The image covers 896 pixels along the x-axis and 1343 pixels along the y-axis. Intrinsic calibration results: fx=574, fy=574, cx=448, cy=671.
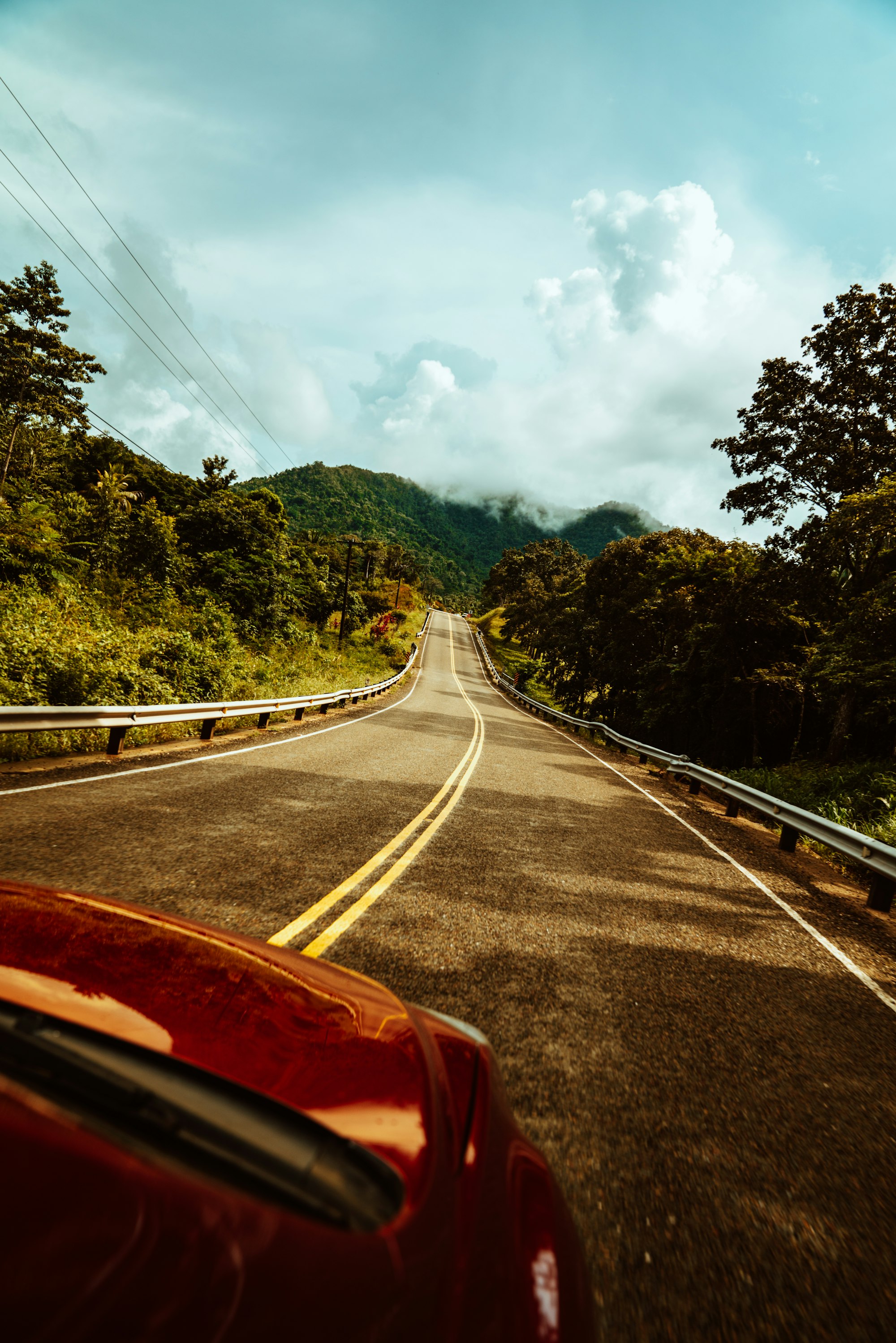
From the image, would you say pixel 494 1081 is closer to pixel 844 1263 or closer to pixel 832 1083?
pixel 844 1263

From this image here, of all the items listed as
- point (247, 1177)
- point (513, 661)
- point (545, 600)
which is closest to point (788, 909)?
point (247, 1177)

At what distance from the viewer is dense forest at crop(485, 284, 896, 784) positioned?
43.2 feet

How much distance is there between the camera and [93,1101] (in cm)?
102

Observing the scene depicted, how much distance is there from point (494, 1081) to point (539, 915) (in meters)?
3.06

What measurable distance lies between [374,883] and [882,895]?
5607mm

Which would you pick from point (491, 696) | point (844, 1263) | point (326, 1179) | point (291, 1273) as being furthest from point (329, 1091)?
point (491, 696)

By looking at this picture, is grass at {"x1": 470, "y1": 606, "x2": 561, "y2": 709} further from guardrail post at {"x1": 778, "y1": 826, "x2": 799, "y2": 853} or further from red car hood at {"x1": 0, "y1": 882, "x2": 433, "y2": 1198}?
red car hood at {"x1": 0, "y1": 882, "x2": 433, "y2": 1198}

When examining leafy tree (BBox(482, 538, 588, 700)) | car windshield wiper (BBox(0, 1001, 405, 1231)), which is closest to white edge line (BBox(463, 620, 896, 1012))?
car windshield wiper (BBox(0, 1001, 405, 1231))

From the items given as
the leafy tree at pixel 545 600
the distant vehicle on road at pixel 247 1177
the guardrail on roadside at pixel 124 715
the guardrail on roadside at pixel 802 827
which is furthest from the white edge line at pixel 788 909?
the leafy tree at pixel 545 600

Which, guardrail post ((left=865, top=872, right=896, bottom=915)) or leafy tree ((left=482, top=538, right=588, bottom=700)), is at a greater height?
leafy tree ((left=482, top=538, right=588, bottom=700))

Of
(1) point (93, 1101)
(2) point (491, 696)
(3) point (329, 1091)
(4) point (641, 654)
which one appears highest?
(4) point (641, 654)

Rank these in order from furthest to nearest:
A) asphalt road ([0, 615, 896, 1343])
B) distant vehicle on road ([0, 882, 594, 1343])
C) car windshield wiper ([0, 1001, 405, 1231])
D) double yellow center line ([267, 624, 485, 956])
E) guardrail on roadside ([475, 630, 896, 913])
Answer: guardrail on roadside ([475, 630, 896, 913]) < double yellow center line ([267, 624, 485, 956]) < asphalt road ([0, 615, 896, 1343]) < car windshield wiper ([0, 1001, 405, 1231]) < distant vehicle on road ([0, 882, 594, 1343])

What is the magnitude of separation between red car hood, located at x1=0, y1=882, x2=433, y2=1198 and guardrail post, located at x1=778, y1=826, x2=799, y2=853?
8533mm

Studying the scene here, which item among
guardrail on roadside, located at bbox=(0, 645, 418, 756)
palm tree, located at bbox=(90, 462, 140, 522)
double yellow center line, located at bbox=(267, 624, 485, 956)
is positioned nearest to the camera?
double yellow center line, located at bbox=(267, 624, 485, 956)
